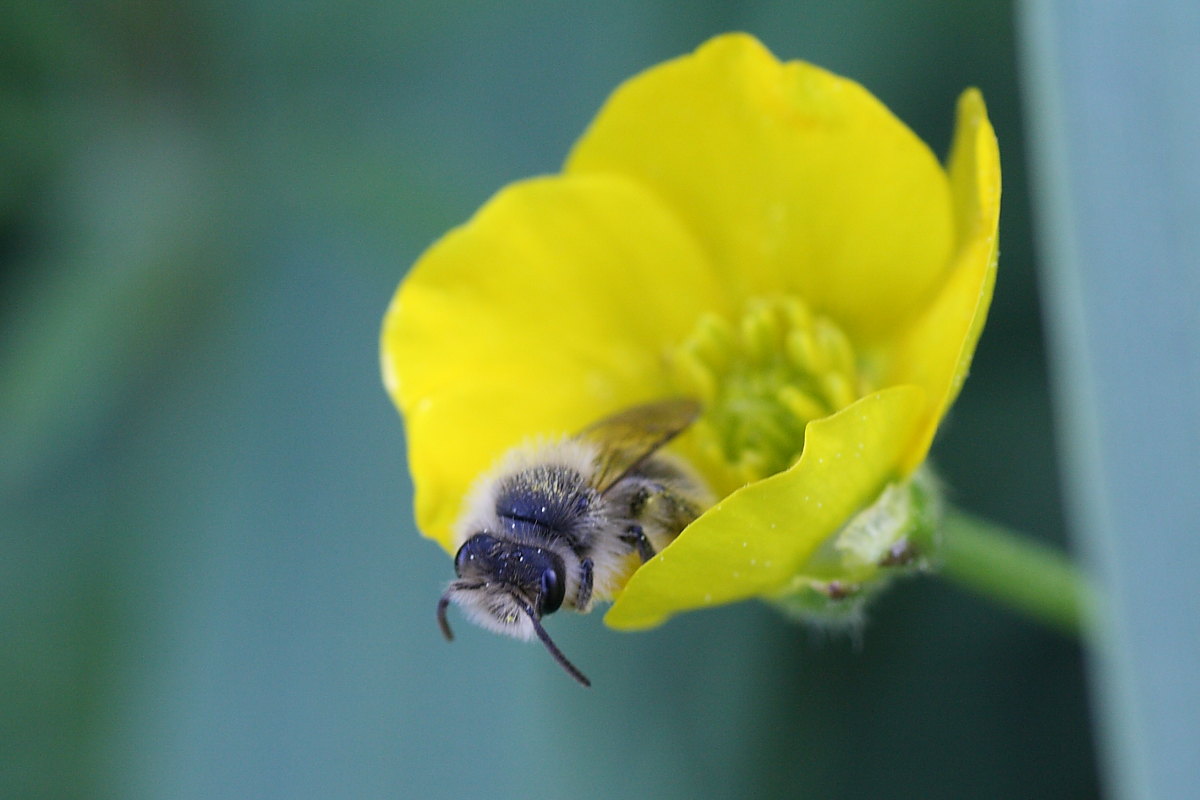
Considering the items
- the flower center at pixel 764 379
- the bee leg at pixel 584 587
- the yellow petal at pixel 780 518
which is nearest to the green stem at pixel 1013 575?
the flower center at pixel 764 379

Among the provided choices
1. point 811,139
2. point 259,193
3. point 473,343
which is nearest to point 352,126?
point 259,193

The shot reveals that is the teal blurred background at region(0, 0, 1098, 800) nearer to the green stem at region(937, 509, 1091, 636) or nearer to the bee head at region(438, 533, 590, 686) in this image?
the green stem at region(937, 509, 1091, 636)

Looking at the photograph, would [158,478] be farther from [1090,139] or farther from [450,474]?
Result: [1090,139]

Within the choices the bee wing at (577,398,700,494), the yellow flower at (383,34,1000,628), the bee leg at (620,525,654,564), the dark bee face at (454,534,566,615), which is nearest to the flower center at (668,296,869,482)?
the yellow flower at (383,34,1000,628)

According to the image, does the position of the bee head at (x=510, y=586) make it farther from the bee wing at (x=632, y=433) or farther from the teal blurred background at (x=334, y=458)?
the teal blurred background at (x=334, y=458)

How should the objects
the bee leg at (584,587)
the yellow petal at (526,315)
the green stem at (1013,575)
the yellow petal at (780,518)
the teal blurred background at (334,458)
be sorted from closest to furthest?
the yellow petal at (780,518) → the bee leg at (584,587) → the yellow petal at (526,315) → the green stem at (1013,575) → the teal blurred background at (334,458)

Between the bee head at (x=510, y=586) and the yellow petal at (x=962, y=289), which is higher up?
the yellow petal at (x=962, y=289)
